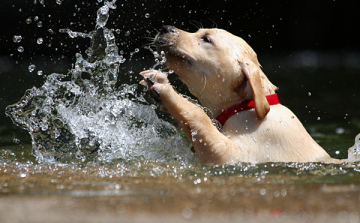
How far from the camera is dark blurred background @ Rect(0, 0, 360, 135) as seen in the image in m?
10.6

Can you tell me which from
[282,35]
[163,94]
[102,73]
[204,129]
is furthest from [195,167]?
[282,35]

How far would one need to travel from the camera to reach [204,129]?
3.48 meters

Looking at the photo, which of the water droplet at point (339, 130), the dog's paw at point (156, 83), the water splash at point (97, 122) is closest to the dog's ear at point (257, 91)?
the dog's paw at point (156, 83)

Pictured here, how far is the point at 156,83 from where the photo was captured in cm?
346

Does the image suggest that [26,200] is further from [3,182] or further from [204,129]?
[204,129]

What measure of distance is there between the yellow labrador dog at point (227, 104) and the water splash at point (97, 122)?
0.40 m

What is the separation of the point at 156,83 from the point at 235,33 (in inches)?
472

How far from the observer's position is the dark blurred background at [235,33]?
34.7 feet

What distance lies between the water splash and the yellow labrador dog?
0.40 metres

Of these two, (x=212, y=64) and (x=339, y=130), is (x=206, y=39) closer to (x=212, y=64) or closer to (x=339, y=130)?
(x=212, y=64)

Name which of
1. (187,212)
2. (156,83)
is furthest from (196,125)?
(187,212)

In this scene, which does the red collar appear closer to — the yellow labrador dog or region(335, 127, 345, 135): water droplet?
the yellow labrador dog

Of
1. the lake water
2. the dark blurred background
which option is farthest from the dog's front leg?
the dark blurred background

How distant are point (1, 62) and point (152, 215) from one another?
12541 millimetres
